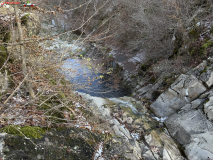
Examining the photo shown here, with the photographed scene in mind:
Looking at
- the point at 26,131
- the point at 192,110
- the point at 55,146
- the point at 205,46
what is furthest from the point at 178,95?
the point at 26,131

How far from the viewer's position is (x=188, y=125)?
560 cm

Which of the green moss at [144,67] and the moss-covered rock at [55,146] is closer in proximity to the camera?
the moss-covered rock at [55,146]

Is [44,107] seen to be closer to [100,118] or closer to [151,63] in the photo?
[100,118]

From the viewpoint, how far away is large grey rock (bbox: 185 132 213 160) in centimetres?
484

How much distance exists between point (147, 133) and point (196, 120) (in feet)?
6.77

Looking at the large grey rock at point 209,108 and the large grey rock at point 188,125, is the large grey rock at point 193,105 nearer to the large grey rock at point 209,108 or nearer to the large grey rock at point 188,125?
the large grey rock at point 188,125

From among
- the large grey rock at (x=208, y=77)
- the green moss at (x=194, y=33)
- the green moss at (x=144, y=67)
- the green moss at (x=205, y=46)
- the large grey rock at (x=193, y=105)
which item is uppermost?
the green moss at (x=194, y=33)

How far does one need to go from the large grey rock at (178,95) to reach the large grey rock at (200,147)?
163cm

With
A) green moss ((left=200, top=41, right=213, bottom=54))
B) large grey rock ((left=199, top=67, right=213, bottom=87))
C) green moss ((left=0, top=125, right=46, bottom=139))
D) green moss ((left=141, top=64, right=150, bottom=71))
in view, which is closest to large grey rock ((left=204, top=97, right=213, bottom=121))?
large grey rock ((left=199, top=67, right=213, bottom=87))

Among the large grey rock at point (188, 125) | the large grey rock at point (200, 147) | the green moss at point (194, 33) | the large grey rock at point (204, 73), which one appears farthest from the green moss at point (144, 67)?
the large grey rock at point (200, 147)

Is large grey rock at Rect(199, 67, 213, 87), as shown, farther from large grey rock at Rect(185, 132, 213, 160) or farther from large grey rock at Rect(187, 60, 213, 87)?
large grey rock at Rect(185, 132, 213, 160)

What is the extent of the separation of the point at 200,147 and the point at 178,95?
2.40m

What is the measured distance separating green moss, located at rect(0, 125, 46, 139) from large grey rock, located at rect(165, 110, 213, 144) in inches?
216

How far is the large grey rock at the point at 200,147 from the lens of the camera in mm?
4840
